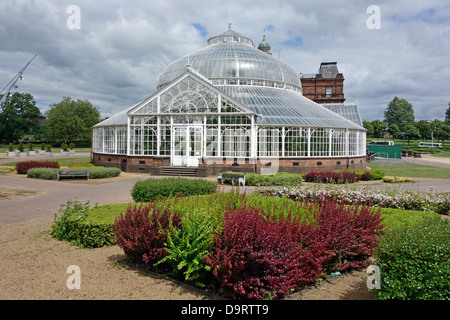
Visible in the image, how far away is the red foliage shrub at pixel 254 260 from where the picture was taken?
213 inches

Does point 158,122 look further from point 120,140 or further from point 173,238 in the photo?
point 173,238

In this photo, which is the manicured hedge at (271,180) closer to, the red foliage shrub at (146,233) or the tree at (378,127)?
the red foliage shrub at (146,233)

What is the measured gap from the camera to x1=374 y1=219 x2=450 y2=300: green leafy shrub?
4.67 metres

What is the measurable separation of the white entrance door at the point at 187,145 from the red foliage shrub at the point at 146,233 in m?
19.4

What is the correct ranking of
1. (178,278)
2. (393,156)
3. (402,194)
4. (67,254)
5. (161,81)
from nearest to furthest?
(178,278), (67,254), (402,194), (161,81), (393,156)

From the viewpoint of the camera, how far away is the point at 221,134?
26.3m

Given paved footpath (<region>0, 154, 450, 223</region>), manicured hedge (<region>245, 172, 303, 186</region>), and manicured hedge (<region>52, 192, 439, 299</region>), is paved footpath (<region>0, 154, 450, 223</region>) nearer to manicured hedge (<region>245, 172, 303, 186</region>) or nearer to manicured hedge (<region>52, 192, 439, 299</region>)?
manicured hedge (<region>245, 172, 303, 186</region>)

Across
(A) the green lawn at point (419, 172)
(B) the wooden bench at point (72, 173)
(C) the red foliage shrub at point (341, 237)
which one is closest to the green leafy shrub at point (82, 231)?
(C) the red foliage shrub at point (341, 237)

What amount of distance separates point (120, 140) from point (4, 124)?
200 ft

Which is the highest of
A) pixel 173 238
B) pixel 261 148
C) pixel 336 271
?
pixel 261 148

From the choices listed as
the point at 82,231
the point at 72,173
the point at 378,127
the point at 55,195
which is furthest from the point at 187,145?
the point at 378,127

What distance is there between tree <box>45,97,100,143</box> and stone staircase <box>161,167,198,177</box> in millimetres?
58977
